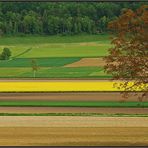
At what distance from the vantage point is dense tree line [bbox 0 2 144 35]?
50.8 metres

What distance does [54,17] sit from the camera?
58031 millimetres

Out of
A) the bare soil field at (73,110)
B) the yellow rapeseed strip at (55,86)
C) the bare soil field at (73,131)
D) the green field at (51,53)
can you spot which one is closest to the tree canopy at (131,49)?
the bare soil field at (73,131)

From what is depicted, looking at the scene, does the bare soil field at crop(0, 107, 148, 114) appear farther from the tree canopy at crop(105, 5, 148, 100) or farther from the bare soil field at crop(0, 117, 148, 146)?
the tree canopy at crop(105, 5, 148, 100)

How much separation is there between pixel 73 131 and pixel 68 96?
49.9 feet

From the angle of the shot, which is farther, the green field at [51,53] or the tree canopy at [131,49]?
the green field at [51,53]

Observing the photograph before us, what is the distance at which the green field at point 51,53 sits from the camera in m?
61.2

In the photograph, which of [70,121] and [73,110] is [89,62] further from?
[70,121]

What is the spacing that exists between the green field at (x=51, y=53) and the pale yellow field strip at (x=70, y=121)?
100 ft

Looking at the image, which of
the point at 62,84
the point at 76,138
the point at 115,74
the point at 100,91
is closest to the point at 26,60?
the point at 62,84

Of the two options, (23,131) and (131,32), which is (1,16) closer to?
(23,131)

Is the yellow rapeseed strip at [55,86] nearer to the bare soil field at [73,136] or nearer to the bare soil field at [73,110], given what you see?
the bare soil field at [73,110]

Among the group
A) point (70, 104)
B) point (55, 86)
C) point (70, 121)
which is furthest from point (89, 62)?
point (70, 121)

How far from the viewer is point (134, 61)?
16109 mm

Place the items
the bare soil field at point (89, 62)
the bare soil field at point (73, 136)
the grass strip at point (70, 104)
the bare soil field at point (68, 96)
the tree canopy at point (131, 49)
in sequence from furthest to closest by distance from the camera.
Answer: the bare soil field at point (89, 62) → the bare soil field at point (68, 96) → the grass strip at point (70, 104) → the bare soil field at point (73, 136) → the tree canopy at point (131, 49)
